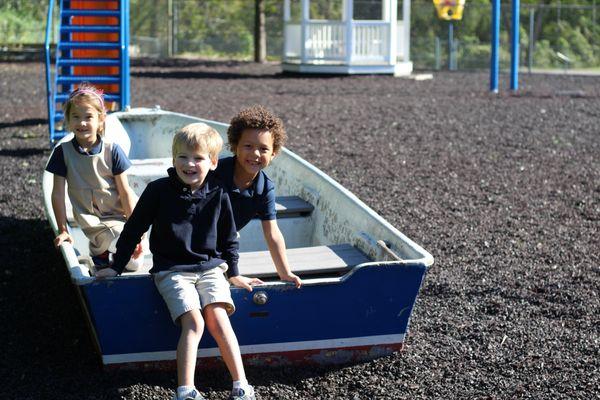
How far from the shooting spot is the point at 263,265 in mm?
5297

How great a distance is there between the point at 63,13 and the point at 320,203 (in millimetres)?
7766

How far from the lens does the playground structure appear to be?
23.7 meters

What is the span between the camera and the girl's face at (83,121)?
17.5 ft

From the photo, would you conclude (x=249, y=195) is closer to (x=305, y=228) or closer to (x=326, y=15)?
(x=305, y=228)

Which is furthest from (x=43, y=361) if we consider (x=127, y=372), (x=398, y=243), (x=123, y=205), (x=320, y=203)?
(x=320, y=203)

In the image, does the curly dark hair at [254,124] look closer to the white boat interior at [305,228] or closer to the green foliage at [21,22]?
the white boat interior at [305,228]

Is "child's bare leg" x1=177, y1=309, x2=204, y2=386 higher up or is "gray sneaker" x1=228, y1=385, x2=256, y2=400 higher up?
"child's bare leg" x1=177, y1=309, x2=204, y2=386

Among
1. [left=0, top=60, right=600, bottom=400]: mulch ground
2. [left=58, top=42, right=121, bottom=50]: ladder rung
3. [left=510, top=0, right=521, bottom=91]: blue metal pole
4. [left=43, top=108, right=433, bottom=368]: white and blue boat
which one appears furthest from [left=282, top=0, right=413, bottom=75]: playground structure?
[left=43, top=108, right=433, bottom=368]: white and blue boat

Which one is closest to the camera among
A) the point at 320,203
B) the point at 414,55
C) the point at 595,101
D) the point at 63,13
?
the point at 320,203

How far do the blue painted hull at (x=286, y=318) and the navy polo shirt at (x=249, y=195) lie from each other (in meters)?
0.45

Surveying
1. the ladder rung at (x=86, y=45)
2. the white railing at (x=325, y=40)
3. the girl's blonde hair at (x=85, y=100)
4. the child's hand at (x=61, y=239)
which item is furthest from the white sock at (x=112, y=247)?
the white railing at (x=325, y=40)

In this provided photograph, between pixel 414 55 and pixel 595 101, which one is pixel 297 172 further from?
pixel 414 55

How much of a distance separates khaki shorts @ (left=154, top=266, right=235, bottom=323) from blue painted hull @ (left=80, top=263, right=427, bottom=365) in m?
0.08

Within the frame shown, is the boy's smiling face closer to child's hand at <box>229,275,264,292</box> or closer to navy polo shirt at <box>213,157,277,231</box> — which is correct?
navy polo shirt at <box>213,157,277,231</box>
